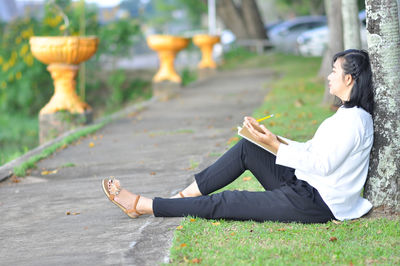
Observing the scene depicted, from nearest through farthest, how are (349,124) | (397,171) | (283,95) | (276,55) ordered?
1. (349,124)
2. (397,171)
3. (283,95)
4. (276,55)

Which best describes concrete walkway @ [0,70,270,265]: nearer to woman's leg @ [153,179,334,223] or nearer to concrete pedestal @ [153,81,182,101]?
woman's leg @ [153,179,334,223]

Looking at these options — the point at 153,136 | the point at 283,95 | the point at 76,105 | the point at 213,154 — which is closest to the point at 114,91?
the point at 283,95

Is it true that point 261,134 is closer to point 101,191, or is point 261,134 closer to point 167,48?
point 101,191

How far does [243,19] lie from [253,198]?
23534 millimetres

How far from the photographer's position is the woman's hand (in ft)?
13.8

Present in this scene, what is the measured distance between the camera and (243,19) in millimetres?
27172

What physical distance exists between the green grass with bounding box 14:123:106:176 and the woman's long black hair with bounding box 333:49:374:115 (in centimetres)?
377

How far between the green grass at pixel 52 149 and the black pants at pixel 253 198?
2.73 metres

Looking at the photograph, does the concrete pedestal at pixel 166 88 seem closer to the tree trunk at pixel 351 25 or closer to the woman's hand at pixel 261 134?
the tree trunk at pixel 351 25

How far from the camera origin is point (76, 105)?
9.72 meters

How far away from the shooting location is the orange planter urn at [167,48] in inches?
571

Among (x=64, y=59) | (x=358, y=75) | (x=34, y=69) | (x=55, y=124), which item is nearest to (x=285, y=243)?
(x=358, y=75)

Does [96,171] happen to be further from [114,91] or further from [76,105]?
[114,91]

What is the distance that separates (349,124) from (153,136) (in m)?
4.94
